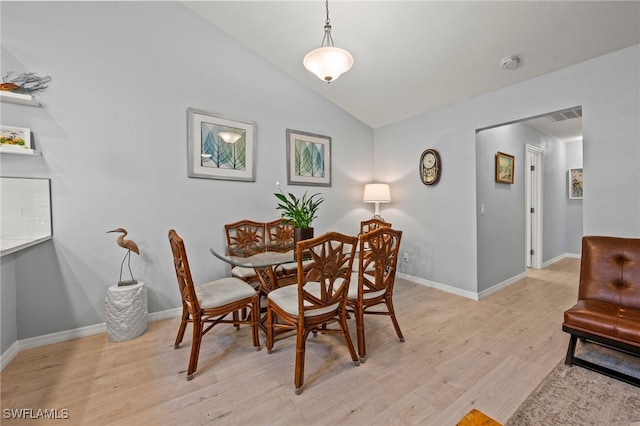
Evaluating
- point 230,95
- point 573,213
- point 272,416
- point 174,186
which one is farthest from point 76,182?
point 573,213

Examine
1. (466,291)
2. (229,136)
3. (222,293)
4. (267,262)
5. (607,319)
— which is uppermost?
(229,136)

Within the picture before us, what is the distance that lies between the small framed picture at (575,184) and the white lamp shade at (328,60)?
5.81 m

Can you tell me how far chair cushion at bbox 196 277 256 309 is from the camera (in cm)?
187

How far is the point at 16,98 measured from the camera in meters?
1.99

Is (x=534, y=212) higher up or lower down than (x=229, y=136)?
lower down

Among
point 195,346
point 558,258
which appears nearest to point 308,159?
point 195,346

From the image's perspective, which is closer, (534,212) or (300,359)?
(300,359)

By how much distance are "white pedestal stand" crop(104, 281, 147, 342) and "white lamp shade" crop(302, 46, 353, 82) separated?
7.83 ft

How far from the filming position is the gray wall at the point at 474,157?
2160 mm

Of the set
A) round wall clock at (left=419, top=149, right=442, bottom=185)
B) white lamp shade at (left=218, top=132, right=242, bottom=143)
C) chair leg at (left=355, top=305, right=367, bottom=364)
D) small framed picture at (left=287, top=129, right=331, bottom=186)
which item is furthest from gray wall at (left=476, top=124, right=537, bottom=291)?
white lamp shade at (left=218, top=132, right=242, bottom=143)

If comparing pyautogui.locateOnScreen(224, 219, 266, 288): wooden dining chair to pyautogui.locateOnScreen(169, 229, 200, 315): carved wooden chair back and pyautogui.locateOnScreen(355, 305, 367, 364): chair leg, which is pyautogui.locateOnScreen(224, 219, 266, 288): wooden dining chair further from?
pyautogui.locateOnScreen(355, 305, 367, 364): chair leg

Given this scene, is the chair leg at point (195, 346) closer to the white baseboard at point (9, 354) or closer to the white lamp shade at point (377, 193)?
the white baseboard at point (9, 354)

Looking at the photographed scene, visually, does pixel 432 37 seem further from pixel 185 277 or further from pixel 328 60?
pixel 185 277

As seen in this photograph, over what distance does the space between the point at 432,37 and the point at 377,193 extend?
2003 mm
